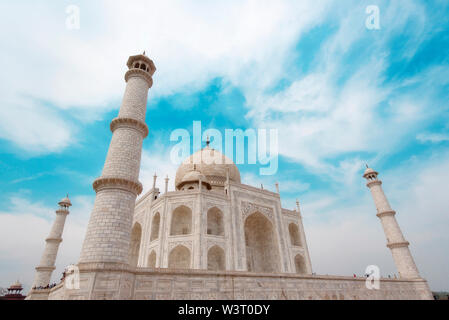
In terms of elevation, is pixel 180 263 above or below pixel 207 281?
above

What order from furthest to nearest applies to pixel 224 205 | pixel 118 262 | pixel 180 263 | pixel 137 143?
pixel 224 205 → pixel 180 263 → pixel 137 143 → pixel 118 262

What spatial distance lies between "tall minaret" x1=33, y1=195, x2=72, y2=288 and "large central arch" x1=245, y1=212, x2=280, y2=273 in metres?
13.4

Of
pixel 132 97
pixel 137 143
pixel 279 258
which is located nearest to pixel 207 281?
pixel 137 143

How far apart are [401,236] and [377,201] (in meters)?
2.75

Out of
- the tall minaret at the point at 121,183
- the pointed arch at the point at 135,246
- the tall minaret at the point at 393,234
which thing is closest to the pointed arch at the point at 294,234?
the tall minaret at the point at 393,234

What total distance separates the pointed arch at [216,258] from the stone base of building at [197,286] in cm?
710

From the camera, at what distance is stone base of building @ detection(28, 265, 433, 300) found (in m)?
6.56

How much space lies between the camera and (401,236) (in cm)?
1733

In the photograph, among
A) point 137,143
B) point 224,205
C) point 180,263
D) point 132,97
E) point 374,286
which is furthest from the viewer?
point 224,205

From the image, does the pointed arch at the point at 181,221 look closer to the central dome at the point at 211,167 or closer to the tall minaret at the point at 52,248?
the central dome at the point at 211,167

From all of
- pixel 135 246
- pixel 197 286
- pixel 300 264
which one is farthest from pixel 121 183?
pixel 300 264

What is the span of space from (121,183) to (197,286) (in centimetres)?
407

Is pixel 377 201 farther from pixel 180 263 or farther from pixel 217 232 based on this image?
pixel 180 263

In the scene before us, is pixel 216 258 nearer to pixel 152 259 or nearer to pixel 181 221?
pixel 181 221
